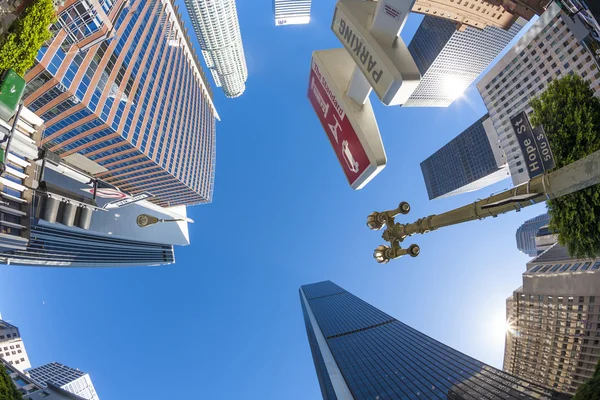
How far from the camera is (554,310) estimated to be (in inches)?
2213

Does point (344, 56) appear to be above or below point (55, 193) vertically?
above

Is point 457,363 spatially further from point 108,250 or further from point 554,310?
point 108,250

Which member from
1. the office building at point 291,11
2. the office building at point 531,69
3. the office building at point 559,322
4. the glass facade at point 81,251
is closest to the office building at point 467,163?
the office building at point 531,69

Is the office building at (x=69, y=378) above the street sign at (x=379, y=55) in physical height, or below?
below

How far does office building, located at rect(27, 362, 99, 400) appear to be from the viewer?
115225 mm

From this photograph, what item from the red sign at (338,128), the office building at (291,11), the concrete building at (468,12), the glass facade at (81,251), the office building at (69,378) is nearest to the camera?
the red sign at (338,128)

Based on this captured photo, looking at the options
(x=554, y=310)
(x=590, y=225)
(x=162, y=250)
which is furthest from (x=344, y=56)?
(x=162, y=250)

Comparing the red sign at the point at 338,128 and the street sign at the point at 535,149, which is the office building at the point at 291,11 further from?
the street sign at the point at 535,149

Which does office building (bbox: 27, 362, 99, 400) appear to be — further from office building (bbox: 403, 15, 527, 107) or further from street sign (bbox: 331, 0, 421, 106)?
office building (bbox: 403, 15, 527, 107)

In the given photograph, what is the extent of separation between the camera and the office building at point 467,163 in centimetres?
12594

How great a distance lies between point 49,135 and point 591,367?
4087 inches

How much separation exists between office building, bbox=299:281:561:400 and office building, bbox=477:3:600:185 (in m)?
47.2

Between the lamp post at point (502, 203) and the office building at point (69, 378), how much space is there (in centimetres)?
16242

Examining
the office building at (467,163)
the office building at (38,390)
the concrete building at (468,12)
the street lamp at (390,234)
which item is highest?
the concrete building at (468,12)
